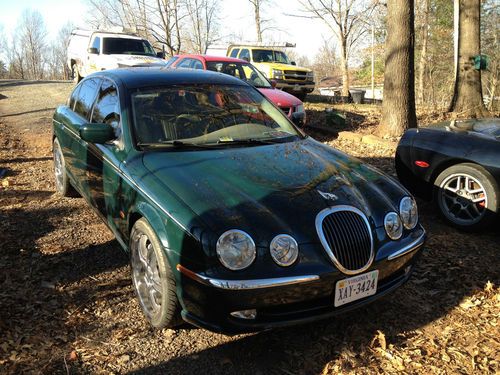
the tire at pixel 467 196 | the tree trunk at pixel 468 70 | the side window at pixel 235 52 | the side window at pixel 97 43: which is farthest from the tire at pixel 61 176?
the side window at pixel 235 52

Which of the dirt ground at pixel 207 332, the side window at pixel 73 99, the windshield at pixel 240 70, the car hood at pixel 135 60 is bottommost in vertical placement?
the dirt ground at pixel 207 332

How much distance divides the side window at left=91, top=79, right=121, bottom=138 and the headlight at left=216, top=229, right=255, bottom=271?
1614 mm

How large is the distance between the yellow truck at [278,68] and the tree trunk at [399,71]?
6.41 m

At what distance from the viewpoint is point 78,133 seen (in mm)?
4355

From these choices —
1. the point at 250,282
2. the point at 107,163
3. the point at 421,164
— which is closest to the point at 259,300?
the point at 250,282

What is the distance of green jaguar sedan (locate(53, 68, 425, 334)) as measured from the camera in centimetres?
254

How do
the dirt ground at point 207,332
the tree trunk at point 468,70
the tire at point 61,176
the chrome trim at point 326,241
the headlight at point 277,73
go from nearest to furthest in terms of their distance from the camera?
the chrome trim at point 326,241 < the dirt ground at point 207,332 < the tire at point 61,176 < the tree trunk at point 468,70 < the headlight at point 277,73

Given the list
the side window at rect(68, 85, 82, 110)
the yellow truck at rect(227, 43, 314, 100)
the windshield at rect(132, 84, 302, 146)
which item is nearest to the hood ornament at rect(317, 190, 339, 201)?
the windshield at rect(132, 84, 302, 146)

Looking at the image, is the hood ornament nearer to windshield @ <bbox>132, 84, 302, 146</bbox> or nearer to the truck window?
windshield @ <bbox>132, 84, 302, 146</bbox>

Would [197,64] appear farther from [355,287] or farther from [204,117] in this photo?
[355,287]

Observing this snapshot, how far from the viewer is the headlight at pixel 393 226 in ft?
9.66

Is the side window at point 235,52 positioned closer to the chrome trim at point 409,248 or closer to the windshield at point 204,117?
the windshield at point 204,117

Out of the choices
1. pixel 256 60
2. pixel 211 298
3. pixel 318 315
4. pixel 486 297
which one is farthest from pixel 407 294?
pixel 256 60

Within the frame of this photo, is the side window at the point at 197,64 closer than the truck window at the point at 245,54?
Yes
